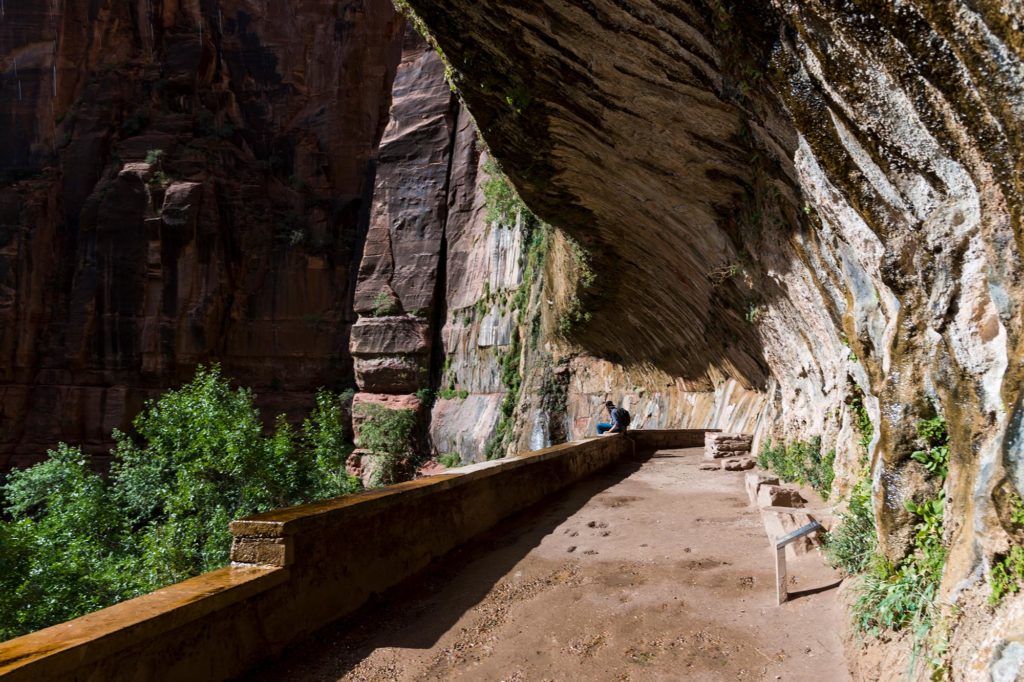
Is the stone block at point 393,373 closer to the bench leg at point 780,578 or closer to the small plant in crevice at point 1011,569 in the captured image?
the bench leg at point 780,578

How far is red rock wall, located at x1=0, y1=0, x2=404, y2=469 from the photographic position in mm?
34875

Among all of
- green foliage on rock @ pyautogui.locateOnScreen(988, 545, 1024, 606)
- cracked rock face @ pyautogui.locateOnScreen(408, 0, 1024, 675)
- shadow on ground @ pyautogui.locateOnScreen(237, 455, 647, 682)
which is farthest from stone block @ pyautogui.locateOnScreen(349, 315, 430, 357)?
green foliage on rock @ pyautogui.locateOnScreen(988, 545, 1024, 606)

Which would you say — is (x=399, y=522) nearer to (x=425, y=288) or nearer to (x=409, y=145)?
(x=425, y=288)

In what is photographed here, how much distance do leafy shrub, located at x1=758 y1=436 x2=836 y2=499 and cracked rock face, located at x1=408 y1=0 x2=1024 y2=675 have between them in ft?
1.14

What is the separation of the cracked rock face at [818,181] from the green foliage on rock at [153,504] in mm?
10477

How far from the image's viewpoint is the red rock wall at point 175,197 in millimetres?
34875

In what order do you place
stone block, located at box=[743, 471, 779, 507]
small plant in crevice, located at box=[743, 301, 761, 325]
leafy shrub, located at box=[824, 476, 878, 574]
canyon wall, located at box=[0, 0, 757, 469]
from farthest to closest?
canyon wall, located at box=[0, 0, 757, 469], small plant in crevice, located at box=[743, 301, 761, 325], stone block, located at box=[743, 471, 779, 507], leafy shrub, located at box=[824, 476, 878, 574]

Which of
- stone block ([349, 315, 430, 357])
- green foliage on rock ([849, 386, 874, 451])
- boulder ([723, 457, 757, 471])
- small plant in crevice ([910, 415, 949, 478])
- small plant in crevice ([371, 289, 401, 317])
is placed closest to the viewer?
small plant in crevice ([910, 415, 949, 478])

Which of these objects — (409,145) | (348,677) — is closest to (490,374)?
(409,145)

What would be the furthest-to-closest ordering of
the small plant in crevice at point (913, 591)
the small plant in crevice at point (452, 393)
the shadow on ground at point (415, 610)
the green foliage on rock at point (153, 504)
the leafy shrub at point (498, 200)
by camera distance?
the small plant in crevice at point (452, 393)
the leafy shrub at point (498, 200)
the green foliage on rock at point (153, 504)
the shadow on ground at point (415, 610)
the small plant in crevice at point (913, 591)

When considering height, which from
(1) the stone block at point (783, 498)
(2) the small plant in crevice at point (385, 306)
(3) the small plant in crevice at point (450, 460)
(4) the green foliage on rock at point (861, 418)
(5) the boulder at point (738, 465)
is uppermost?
(2) the small plant in crevice at point (385, 306)

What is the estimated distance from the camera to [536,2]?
6.38m

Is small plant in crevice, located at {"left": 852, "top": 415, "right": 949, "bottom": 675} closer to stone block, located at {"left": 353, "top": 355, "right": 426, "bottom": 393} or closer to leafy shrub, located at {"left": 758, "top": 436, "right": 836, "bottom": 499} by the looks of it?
leafy shrub, located at {"left": 758, "top": 436, "right": 836, "bottom": 499}

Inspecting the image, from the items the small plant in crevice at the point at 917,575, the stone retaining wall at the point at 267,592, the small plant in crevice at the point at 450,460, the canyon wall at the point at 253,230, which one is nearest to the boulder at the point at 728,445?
the stone retaining wall at the point at 267,592
